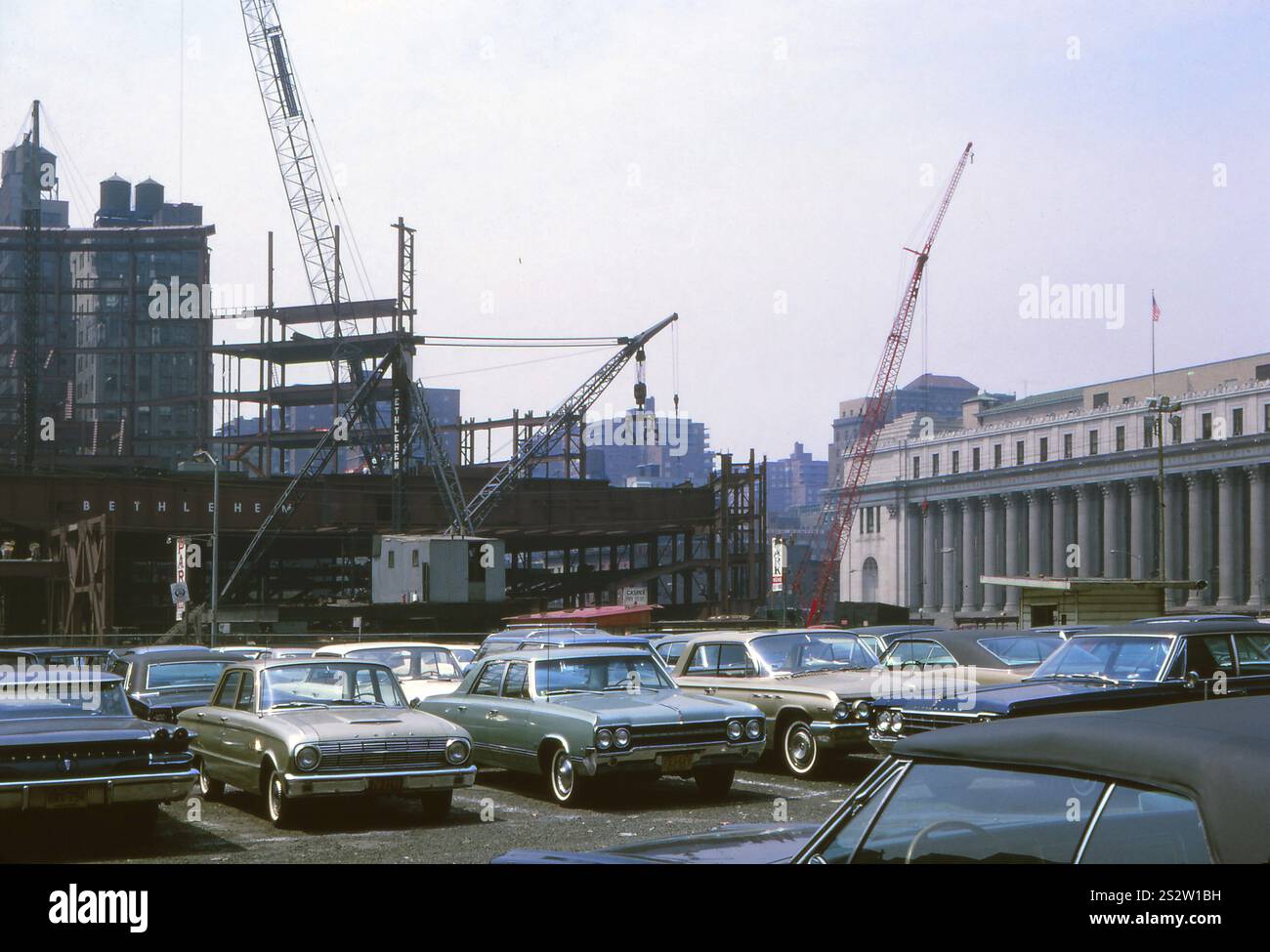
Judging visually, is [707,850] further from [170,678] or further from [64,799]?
[170,678]

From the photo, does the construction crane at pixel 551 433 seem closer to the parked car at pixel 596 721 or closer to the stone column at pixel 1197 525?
the stone column at pixel 1197 525

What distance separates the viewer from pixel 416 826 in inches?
473

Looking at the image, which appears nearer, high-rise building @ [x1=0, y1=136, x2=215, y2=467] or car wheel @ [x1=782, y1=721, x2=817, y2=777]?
car wheel @ [x1=782, y1=721, x2=817, y2=777]

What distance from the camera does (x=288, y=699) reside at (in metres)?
13.1

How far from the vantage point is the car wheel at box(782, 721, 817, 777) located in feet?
49.8

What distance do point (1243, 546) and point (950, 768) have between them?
347 ft

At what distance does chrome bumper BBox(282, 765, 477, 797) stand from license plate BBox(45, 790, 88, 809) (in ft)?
5.70

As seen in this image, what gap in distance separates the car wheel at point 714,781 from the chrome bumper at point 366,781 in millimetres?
2718

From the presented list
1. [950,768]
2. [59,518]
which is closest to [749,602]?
[59,518]

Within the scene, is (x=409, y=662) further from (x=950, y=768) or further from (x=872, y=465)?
Result: (x=872, y=465)

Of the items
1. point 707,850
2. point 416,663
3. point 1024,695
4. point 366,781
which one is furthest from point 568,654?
point 707,850

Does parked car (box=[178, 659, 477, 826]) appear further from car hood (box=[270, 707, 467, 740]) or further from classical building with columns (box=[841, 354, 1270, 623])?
classical building with columns (box=[841, 354, 1270, 623])

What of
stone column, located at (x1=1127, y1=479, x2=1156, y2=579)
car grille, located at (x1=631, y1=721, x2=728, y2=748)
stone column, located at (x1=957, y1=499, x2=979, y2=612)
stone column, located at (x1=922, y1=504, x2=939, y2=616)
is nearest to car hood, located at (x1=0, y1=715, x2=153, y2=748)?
car grille, located at (x1=631, y1=721, x2=728, y2=748)

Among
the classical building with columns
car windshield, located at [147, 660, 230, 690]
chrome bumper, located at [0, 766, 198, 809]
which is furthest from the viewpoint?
the classical building with columns
